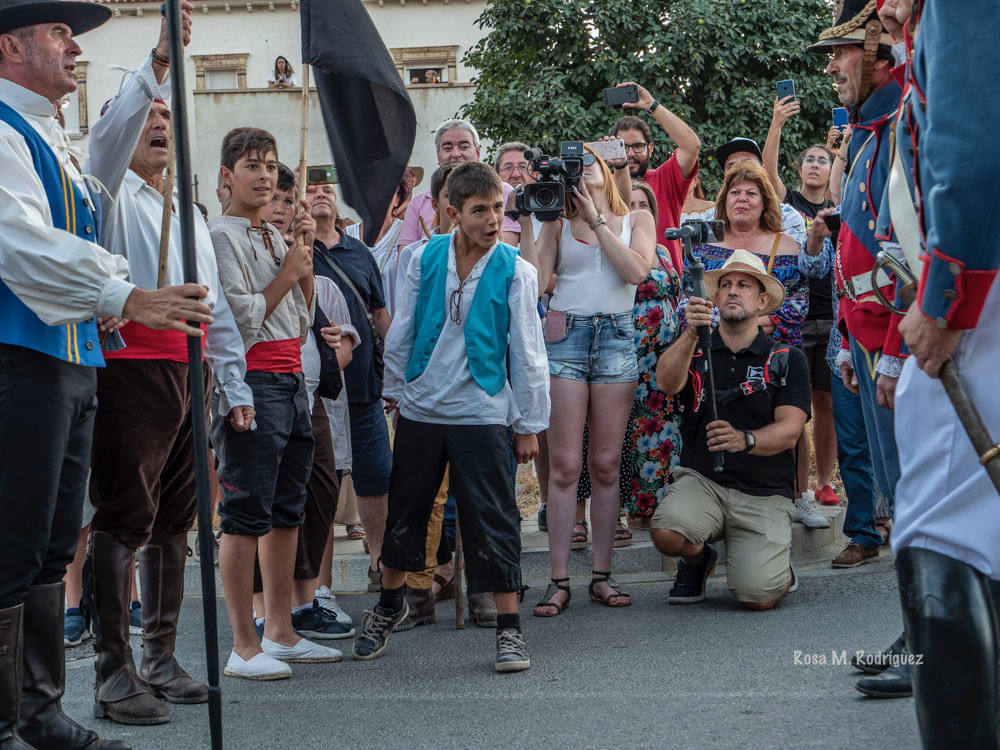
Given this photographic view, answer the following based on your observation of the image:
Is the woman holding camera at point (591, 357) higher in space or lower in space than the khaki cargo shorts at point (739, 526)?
higher

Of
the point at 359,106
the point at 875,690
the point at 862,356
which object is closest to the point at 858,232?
the point at 862,356

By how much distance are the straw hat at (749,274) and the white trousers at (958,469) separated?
365cm

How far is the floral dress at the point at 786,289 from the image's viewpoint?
6734 millimetres

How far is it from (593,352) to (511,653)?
181 cm

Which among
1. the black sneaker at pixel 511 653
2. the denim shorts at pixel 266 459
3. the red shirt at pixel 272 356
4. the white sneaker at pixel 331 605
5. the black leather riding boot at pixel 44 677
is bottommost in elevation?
the white sneaker at pixel 331 605

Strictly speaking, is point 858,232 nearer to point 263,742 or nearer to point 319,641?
point 263,742

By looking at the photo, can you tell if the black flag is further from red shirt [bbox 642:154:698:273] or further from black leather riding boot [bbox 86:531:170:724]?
red shirt [bbox 642:154:698:273]

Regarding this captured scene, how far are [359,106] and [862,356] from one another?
7.77 feet

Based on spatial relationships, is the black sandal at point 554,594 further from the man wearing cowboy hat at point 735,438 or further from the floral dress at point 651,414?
the floral dress at point 651,414

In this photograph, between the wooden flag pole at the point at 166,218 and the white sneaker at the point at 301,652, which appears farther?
the white sneaker at the point at 301,652

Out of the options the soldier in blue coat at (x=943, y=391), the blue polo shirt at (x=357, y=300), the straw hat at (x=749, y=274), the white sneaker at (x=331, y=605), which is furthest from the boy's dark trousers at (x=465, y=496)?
the soldier in blue coat at (x=943, y=391)

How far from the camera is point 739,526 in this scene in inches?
234

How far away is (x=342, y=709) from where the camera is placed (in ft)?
14.2

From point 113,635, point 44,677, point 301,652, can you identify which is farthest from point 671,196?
point 44,677
